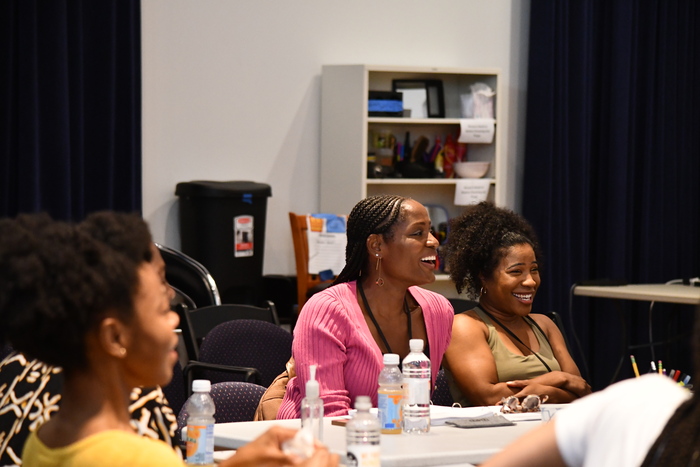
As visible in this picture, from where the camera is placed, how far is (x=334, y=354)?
2.89m

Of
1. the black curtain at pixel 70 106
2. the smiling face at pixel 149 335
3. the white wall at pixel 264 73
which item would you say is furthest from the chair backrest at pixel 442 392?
the white wall at pixel 264 73

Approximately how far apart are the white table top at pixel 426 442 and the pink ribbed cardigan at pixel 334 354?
0.20 m

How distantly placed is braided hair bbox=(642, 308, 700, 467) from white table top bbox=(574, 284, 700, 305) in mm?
4099

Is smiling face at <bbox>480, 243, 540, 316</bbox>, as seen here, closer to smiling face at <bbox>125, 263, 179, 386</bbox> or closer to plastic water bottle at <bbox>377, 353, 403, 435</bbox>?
plastic water bottle at <bbox>377, 353, 403, 435</bbox>

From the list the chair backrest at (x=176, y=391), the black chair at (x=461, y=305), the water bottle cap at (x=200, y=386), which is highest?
the water bottle cap at (x=200, y=386)

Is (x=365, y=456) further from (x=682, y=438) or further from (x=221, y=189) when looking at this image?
(x=221, y=189)

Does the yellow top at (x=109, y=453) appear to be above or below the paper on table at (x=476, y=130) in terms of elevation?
below

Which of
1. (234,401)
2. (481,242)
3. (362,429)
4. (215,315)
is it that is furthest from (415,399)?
(215,315)

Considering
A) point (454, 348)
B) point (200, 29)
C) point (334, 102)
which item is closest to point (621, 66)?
point (334, 102)

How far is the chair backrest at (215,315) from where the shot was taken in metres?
4.38

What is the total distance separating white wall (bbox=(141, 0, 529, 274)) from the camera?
5.52 m

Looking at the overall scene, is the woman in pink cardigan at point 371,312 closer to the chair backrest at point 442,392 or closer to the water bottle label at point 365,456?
the chair backrest at point 442,392

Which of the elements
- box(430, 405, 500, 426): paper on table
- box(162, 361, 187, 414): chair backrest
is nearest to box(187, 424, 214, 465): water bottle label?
box(430, 405, 500, 426): paper on table

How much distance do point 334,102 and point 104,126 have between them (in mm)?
1415
